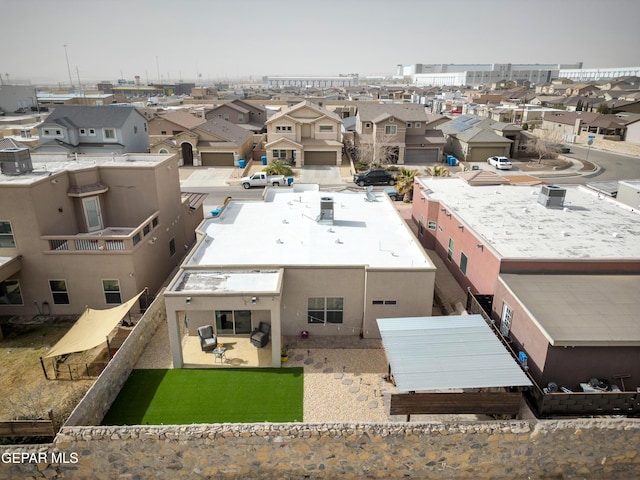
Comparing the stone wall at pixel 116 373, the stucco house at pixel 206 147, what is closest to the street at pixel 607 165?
the stucco house at pixel 206 147

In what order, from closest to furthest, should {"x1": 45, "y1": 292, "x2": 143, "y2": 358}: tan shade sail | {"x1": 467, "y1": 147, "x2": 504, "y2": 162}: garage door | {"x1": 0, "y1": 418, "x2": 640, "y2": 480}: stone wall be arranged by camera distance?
{"x1": 0, "y1": 418, "x2": 640, "y2": 480}: stone wall, {"x1": 45, "y1": 292, "x2": 143, "y2": 358}: tan shade sail, {"x1": 467, "y1": 147, "x2": 504, "y2": 162}: garage door

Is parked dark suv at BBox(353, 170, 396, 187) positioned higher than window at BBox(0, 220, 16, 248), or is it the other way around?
window at BBox(0, 220, 16, 248)

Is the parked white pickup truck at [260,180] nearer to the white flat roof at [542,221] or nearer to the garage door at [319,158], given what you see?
the garage door at [319,158]

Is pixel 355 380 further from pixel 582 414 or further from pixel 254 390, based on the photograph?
pixel 582 414

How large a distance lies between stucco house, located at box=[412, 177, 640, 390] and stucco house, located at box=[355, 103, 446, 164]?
27.6 meters

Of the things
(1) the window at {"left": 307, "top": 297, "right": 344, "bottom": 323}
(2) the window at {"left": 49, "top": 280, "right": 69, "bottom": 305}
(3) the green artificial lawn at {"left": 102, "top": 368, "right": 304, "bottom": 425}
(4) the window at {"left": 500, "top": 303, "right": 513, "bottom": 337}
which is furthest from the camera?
(2) the window at {"left": 49, "top": 280, "right": 69, "bottom": 305}

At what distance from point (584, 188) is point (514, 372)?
67.3 feet

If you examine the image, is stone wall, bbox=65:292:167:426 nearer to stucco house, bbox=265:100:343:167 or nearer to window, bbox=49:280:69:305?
window, bbox=49:280:69:305

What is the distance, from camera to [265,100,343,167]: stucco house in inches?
2087

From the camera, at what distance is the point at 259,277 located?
59.7 feet

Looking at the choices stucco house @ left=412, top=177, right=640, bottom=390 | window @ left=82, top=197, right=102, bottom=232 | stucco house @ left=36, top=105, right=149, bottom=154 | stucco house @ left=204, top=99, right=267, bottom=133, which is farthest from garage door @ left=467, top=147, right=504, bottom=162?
window @ left=82, top=197, right=102, bottom=232

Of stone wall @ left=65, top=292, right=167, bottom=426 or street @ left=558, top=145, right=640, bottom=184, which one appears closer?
stone wall @ left=65, top=292, right=167, bottom=426

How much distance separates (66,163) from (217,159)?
29891 mm

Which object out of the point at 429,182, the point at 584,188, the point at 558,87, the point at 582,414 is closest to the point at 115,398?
the point at 582,414
